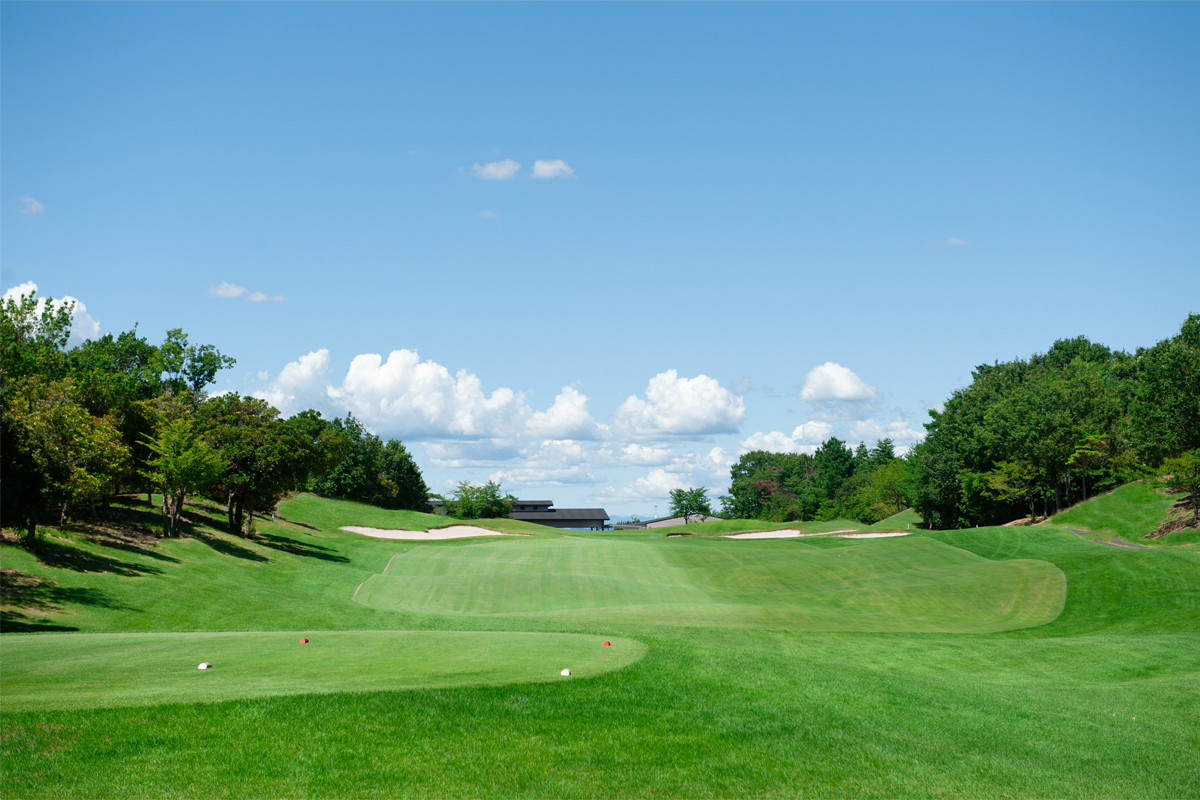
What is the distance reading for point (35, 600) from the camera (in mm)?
21406

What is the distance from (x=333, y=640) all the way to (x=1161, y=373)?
50.5 metres

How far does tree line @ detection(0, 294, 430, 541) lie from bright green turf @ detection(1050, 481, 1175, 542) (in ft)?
157

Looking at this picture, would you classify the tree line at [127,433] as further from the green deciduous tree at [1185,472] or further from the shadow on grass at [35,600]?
the green deciduous tree at [1185,472]

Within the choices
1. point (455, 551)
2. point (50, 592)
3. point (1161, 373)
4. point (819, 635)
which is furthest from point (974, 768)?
point (1161, 373)

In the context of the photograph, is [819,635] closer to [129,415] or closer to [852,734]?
[852,734]

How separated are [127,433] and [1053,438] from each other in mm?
59435

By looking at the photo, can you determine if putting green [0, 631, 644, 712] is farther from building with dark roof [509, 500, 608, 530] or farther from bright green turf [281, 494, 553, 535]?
building with dark roof [509, 500, 608, 530]

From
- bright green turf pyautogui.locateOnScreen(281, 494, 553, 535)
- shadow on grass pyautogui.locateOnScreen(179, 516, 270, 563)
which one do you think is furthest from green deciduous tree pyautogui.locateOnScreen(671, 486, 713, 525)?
shadow on grass pyautogui.locateOnScreen(179, 516, 270, 563)

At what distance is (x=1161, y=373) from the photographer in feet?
153

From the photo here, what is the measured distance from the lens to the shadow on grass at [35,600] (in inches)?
772

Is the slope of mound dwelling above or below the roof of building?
above

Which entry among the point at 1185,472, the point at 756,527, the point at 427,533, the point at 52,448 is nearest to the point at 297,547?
the point at 427,533

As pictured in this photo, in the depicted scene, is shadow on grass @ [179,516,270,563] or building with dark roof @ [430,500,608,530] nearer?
shadow on grass @ [179,516,270,563]

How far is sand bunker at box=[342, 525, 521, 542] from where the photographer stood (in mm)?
58188
